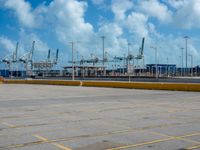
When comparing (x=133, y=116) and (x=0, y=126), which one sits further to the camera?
(x=133, y=116)

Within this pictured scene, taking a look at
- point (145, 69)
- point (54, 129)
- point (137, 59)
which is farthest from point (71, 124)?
point (137, 59)

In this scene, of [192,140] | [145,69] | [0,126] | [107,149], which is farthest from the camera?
[145,69]

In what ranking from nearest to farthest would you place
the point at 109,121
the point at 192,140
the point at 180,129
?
the point at 192,140 → the point at 180,129 → the point at 109,121

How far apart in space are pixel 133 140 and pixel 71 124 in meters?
3.32

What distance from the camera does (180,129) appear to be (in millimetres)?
10609

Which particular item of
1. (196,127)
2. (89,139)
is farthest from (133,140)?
(196,127)

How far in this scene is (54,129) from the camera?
1073 cm

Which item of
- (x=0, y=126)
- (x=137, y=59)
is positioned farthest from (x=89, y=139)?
(x=137, y=59)

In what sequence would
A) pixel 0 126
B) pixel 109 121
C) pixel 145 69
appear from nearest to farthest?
pixel 0 126 < pixel 109 121 < pixel 145 69

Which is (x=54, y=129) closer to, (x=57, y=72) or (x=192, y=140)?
(x=192, y=140)

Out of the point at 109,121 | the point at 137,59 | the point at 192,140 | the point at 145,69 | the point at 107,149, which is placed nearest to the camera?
the point at 107,149

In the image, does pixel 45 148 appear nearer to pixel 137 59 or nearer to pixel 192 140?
pixel 192 140

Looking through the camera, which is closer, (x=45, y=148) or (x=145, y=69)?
(x=45, y=148)

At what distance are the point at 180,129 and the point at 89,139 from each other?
305 cm
